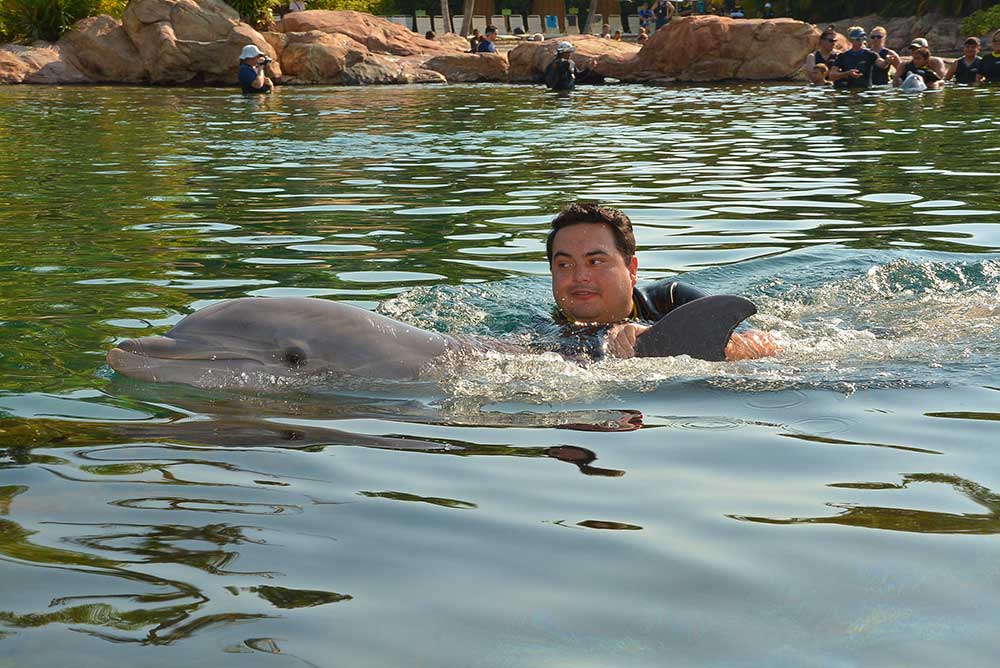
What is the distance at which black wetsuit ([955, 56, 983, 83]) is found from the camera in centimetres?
2466

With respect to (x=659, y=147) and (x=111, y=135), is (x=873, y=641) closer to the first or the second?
(x=659, y=147)

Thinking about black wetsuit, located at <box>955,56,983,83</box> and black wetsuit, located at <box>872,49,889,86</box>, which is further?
black wetsuit, located at <box>872,49,889,86</box>

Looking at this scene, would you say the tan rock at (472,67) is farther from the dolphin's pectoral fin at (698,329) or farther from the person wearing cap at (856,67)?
the dolphin's pectoral fin at (698,329)

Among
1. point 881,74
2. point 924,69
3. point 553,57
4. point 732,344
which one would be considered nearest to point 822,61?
point 881,74

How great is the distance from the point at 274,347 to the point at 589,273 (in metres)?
1.62

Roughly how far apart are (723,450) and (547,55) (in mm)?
28950

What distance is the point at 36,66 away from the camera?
30766mm

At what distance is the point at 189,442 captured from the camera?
4.11 metres

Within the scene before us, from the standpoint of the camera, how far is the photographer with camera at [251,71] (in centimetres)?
2564

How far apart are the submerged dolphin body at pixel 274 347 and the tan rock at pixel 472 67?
2895 cm

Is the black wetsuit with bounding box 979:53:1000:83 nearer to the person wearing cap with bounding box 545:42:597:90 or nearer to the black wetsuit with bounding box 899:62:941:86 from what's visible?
the black wetsuit with bounding box 899:62:941:86

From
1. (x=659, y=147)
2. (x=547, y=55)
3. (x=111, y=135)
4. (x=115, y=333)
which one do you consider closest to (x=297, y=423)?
(x=115, y=333)

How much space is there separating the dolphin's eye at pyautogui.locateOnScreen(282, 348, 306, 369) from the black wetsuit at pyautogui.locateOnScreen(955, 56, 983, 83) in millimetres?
22854

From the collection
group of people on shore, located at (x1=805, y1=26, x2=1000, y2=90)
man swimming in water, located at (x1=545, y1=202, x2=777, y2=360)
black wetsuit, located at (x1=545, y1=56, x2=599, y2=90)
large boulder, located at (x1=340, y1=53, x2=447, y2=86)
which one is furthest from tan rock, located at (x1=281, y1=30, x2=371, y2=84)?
man swimming in water, located at (x1=545, y1=202, x2=777, y2=360)
